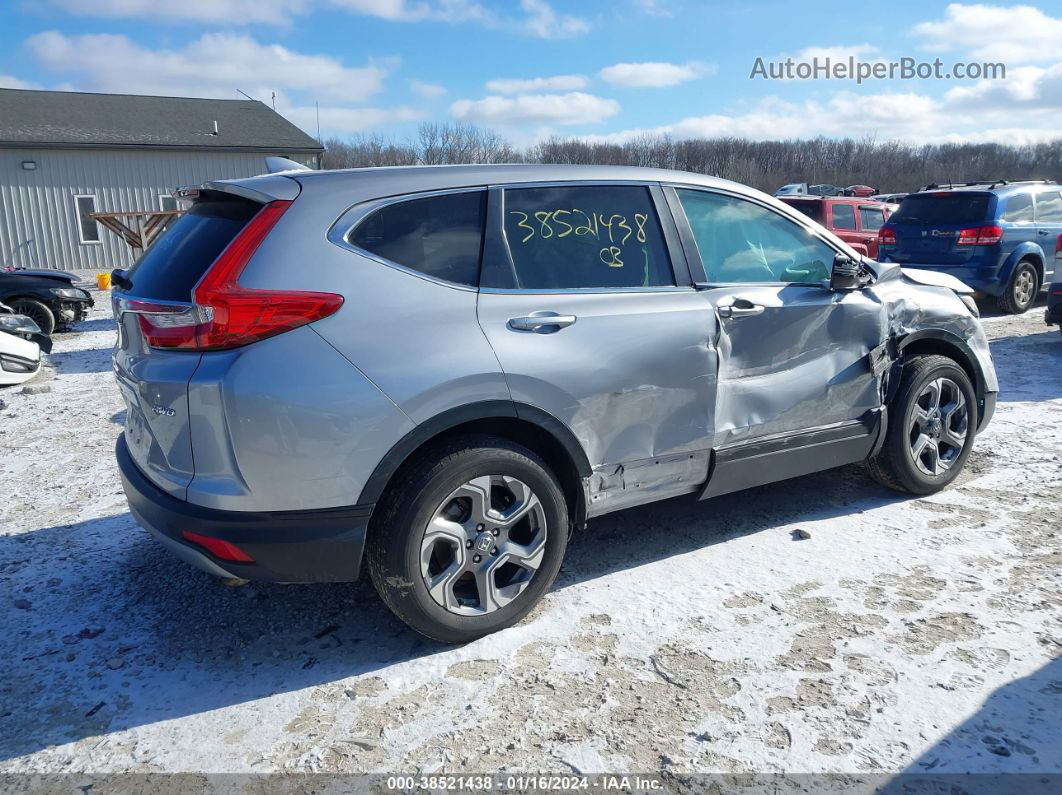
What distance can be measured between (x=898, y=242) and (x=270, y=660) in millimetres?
11443

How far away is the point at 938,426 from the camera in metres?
4.75

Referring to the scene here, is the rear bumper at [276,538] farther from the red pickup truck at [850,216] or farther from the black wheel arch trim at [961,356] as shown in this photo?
the red pickup truck at [850,216]

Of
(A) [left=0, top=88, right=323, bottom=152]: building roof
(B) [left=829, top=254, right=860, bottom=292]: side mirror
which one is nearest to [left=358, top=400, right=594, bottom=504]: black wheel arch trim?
(B) [left=829, top=254, right=860, bottom=292]: side mirror

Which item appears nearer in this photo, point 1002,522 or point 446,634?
point 446,634

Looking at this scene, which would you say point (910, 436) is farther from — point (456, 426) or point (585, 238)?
point (456, 426)

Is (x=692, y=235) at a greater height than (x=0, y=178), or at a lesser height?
lesser

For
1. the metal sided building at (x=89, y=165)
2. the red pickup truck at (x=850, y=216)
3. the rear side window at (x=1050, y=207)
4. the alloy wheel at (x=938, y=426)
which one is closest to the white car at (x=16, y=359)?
the alloy wheel at (x=938, y=426)

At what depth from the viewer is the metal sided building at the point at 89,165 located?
902 inches

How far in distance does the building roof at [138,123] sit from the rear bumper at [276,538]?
24.0 metres

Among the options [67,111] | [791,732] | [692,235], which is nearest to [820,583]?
[791,732]

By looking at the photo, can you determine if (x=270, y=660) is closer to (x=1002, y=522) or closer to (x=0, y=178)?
(x=1002, y=522)

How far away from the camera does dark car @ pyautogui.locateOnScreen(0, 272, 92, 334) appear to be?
38.1 ft

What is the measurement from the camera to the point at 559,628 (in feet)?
11.3

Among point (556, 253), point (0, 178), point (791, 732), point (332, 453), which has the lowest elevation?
point (791, 732)
